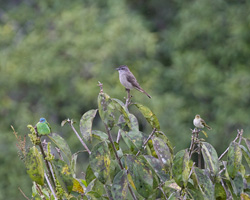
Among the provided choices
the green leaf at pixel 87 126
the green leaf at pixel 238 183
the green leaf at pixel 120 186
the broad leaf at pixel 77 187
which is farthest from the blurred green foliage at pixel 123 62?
the green leaf at pixel 120 186

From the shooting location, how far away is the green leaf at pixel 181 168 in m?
1.49

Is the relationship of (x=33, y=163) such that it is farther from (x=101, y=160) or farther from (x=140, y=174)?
(x=140, y=174)

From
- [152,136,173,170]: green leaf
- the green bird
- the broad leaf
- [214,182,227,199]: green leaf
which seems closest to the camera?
the green bird

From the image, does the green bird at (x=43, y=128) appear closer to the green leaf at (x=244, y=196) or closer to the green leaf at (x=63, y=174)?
the green leaf at (x=63, y=174)

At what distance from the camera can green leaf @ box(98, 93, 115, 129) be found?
56.6 inches

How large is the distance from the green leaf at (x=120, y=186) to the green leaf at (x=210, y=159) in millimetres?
247

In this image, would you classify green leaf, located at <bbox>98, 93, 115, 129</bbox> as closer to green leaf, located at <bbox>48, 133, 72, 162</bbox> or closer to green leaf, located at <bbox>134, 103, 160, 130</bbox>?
green leaf, located at <bbox>48, 133, 72, 162</bbox>

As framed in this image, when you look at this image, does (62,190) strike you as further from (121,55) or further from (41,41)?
(41,41)

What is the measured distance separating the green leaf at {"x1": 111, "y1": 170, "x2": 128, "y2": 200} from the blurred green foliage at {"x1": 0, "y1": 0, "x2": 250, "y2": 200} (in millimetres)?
9663

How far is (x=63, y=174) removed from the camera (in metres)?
1.47

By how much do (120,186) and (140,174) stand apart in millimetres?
65

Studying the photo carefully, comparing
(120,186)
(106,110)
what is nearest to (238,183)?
(120,186)

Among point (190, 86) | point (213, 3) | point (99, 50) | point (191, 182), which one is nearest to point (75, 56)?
point (99, 50)

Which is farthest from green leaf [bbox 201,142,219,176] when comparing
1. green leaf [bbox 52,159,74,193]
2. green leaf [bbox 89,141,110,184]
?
green leaf [bbox 52,159,74,193]
